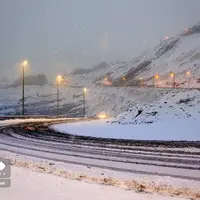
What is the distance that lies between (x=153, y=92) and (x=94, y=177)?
123112 millimetres

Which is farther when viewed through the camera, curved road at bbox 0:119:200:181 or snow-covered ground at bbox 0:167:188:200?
curved road at bbox 0:119:200:181

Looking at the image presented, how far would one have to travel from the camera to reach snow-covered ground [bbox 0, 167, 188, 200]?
7987 millimetres

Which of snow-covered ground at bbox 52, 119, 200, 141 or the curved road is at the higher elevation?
the curved road

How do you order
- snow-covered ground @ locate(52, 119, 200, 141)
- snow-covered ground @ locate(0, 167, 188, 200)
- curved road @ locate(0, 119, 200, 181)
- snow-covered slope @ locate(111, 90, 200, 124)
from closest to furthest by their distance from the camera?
snow-covered ground @ locate(0, 167, 188, 200)
curved road @ locate(0, 119, 200, 181)
snow-covered ground @ locate(52, 119, 200, 141)
snow-covered slope @ locate(111, 90, 200, 124)

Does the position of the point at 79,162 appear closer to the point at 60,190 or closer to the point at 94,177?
the point at 94,177

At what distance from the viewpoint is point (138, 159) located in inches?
604

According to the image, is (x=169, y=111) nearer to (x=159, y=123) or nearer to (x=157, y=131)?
(x=159, y=123)

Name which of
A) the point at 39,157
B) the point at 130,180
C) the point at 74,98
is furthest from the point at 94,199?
the point at 74,98

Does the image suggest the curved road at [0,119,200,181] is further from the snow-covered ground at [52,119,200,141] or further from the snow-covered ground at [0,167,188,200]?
the snow-covered ground at [52,119,200,141]

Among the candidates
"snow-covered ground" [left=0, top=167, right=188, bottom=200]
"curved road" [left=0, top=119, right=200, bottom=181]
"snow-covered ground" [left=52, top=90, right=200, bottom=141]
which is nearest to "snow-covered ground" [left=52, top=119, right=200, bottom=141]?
"snow-covered ground" [left=52, top=90, right=200, bottom=141]

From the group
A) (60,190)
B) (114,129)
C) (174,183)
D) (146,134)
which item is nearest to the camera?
(60,190)

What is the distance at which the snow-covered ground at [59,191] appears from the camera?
7.99m

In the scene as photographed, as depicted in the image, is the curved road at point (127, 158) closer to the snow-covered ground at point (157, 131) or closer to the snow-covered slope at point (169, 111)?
the snow-covered ground at point (157, 131)

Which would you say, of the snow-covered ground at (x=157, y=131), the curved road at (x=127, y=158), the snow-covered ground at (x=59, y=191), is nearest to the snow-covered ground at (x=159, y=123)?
the snow-covered ground at (x=157, y=131)
